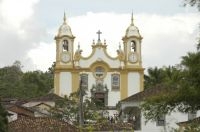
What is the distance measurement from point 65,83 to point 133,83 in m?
7.91

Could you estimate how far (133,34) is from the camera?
311ft

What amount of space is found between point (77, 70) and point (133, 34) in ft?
26.7

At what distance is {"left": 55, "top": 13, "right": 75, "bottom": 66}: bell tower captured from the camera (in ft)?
307

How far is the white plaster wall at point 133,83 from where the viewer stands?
301 ft

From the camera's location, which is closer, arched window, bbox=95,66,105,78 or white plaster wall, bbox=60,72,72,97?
white plaster wall, bbox=60,72,72,97

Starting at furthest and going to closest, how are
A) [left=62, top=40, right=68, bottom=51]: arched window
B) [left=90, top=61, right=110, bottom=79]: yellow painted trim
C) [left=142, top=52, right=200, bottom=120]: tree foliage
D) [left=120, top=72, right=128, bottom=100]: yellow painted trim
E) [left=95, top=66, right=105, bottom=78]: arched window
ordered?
[left=62, top=40, right=68, bottom=51]: arched window
[left=90, top=61, right=110, bottom=79]: yellow painted trim
[left=95, top=66, right=105, bottom=78]: arched window
[left=120, top=72, right=128, bottom=100]: yellow painted trim
[left=142, top=52, right=200, bottom=120]: tree foliage

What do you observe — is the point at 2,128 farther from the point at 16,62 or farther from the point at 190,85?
the point at 16,62

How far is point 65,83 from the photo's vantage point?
91.6m

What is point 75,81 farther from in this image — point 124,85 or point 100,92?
point 124,85

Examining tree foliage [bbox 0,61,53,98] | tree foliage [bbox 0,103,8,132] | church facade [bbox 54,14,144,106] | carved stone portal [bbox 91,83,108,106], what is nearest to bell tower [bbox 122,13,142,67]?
church facade [bbox 54,14,144,106]

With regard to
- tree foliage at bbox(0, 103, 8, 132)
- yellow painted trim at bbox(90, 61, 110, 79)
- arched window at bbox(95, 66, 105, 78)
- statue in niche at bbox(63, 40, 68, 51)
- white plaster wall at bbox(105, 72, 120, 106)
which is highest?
statue in niche at bbox(63, 40, 68, 51)

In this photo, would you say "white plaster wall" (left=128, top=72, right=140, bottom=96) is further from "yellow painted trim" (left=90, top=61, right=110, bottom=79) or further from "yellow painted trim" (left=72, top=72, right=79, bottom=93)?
"yellow painted trim" (left=72, top=72, right=79, bottom=93)

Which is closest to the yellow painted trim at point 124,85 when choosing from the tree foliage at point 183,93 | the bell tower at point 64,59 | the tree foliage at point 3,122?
the bell tower at point 64,59

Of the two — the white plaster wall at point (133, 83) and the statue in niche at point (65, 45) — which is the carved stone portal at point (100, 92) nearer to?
the white plaster wall at point (133, 83)
